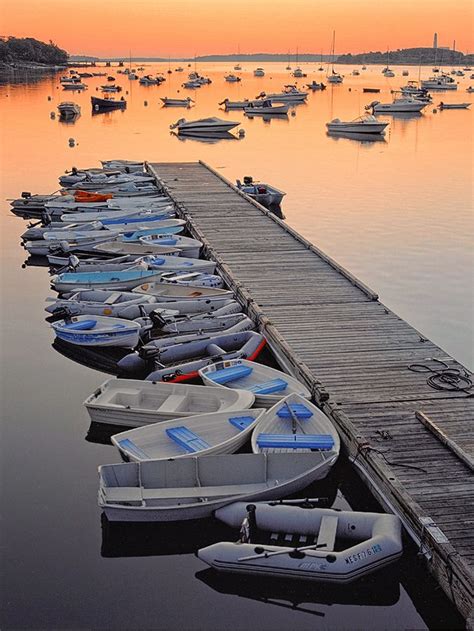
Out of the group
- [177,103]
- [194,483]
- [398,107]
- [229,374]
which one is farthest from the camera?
[177,103]

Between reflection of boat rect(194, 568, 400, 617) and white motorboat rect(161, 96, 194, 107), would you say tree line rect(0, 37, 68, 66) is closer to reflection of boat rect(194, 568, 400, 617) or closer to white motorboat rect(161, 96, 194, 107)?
white motorboat rect(161, 96, 194, 107)

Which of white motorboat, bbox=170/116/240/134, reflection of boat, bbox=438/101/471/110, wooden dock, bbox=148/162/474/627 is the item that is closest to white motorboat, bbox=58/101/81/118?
white motorboat, bbox=170/116/240/134

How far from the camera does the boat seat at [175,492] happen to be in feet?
32.1

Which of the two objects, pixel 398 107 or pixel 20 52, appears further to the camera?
pixel 20 52

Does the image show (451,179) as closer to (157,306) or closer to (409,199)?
(409,199)

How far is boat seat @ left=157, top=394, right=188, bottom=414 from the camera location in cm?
1189

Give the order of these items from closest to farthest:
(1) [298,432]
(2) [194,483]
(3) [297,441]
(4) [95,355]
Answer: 1. (2) [194,483]
2. (3) [297,441]
3. (1) [298,432]
4. (4) [95,355]

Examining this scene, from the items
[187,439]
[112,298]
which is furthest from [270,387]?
[112,298]

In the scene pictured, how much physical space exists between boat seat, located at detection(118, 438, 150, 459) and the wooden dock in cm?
292

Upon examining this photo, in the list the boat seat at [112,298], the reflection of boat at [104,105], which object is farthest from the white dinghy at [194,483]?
the reflection of boat at [104,105]

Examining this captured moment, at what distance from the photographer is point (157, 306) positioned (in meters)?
16.5

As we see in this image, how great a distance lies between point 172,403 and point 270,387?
5.39ft

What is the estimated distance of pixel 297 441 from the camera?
1067cm

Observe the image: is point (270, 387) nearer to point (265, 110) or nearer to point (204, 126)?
point (204, 126)
